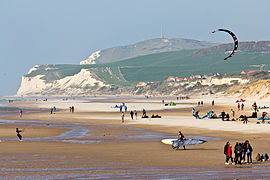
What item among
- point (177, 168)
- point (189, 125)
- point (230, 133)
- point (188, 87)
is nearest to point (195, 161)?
point (177, 168)

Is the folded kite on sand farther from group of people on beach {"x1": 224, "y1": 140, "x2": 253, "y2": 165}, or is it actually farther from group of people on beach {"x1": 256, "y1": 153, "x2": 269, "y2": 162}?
group of people on beach {"x1": 256, "y1": 153, "x2": 269, "y2": 162}

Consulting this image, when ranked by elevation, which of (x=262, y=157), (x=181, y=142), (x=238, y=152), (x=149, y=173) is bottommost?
(x=149, y=173)

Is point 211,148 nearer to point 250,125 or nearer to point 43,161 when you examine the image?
point 43,161

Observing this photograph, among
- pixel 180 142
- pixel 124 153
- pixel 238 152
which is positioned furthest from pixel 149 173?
pixel 180 142

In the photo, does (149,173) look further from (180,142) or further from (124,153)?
(180,142)

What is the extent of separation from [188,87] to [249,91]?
91919mm

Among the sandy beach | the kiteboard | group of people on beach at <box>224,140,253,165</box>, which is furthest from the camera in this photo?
the kiteboard

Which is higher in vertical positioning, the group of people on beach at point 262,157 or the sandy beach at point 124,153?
the group of people on beach at point 262,157

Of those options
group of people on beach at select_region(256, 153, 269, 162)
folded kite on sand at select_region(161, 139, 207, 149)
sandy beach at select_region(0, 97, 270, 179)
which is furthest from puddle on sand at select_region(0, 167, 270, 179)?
folded kite on sand at select_region(161, 139, 207, 149)

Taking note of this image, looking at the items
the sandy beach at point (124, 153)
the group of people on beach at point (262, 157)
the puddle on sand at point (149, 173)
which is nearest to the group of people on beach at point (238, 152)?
the group of people on beach at point (262, 157)

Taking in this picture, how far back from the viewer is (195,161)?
79.4ft

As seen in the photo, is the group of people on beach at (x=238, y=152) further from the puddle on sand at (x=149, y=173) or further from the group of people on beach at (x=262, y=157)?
the puddle on sand at (x=149, y=173)

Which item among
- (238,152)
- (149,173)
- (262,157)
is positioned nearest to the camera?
(149,173)

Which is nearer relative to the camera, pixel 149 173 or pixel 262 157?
pixel 149 173
